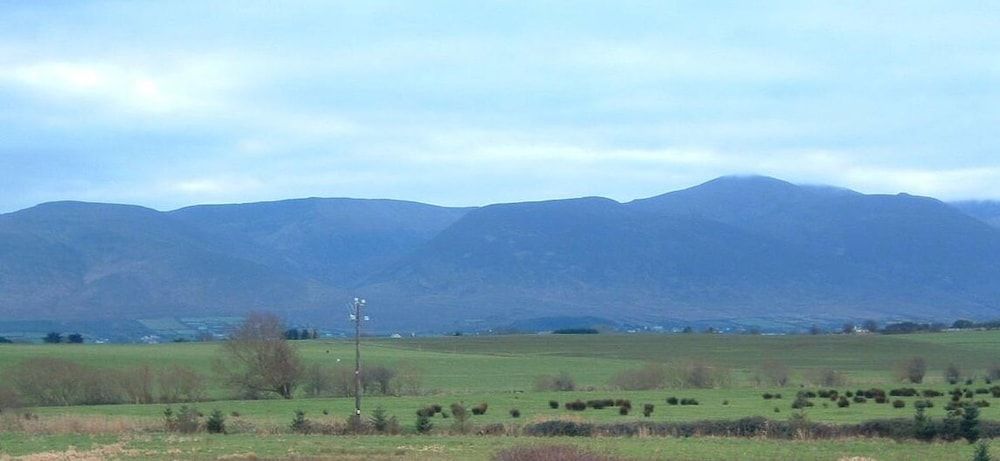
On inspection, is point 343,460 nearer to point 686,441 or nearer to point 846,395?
point 686,441

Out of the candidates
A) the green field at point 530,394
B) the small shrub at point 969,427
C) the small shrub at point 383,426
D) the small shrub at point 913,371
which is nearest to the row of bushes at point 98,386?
the green field at point 530,394

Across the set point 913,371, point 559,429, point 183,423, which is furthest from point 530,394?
point 559,429

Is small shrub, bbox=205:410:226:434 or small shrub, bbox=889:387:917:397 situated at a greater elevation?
small shrub, bbox=205:410:226:434

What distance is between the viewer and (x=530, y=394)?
7856 centimetres

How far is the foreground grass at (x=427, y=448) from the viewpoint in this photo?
35.0 meters

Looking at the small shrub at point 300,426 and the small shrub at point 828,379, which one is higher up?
the small shrub at point 300,426

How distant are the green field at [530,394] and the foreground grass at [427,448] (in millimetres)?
64

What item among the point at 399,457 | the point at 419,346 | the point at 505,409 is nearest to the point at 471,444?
the point at 399,457

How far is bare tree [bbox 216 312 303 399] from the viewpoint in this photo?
87125 millimetres

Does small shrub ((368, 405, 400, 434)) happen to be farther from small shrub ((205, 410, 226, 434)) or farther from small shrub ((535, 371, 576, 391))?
small shrub ((535, 371, 576, 391))

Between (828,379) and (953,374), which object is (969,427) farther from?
(953,374)

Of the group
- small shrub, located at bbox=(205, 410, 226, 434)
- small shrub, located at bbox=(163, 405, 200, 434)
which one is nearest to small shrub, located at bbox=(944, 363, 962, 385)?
small shrub, located at bbox=(163, 405, 200, 434)

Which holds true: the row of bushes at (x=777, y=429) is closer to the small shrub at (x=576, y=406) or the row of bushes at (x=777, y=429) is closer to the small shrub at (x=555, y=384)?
the small shrub at (x=576, y=406)

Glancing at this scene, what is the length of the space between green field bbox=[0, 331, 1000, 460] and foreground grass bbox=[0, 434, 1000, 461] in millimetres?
64
